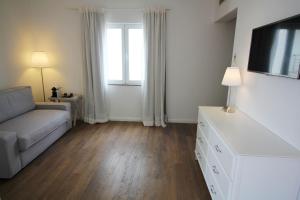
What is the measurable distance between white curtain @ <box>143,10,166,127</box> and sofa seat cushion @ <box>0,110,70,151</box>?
1625 mm

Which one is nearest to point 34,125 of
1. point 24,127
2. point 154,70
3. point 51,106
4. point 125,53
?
point 24,127

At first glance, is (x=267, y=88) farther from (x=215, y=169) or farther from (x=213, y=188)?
(x=213, y=188)

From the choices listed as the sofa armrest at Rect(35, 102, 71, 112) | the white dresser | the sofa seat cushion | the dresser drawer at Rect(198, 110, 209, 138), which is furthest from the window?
the white dresser

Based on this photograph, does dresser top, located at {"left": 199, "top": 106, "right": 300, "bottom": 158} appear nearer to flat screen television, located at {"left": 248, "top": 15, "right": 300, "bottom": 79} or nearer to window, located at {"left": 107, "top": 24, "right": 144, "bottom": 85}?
flat screen television, located at {"left": 248, "top": 15, "right": 300, "bottom": 79}

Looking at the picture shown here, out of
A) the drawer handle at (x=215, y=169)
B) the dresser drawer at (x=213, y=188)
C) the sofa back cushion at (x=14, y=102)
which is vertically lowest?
the dresser drawer at (x=213, y=188)

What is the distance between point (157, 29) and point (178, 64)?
819 mm

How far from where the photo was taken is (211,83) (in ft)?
13.0

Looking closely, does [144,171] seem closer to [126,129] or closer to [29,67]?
[126,129]

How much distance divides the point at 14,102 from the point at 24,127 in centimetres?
76

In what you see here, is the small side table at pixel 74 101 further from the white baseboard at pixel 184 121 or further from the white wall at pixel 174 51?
the white baseboard at pixel 184 121

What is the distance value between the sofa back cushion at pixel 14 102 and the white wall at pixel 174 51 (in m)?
0.87

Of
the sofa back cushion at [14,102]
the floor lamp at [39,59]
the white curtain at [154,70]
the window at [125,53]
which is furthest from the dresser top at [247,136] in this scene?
the floor lamp at [39,59]

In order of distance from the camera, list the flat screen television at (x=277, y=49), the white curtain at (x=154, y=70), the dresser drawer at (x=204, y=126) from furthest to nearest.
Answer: the white curtain at (x=154, y=70) → the dresser drawer at (x=204, y=126) → the flat screen television at (x=277, y=49)

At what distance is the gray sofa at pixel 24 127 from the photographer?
7.13 ft
